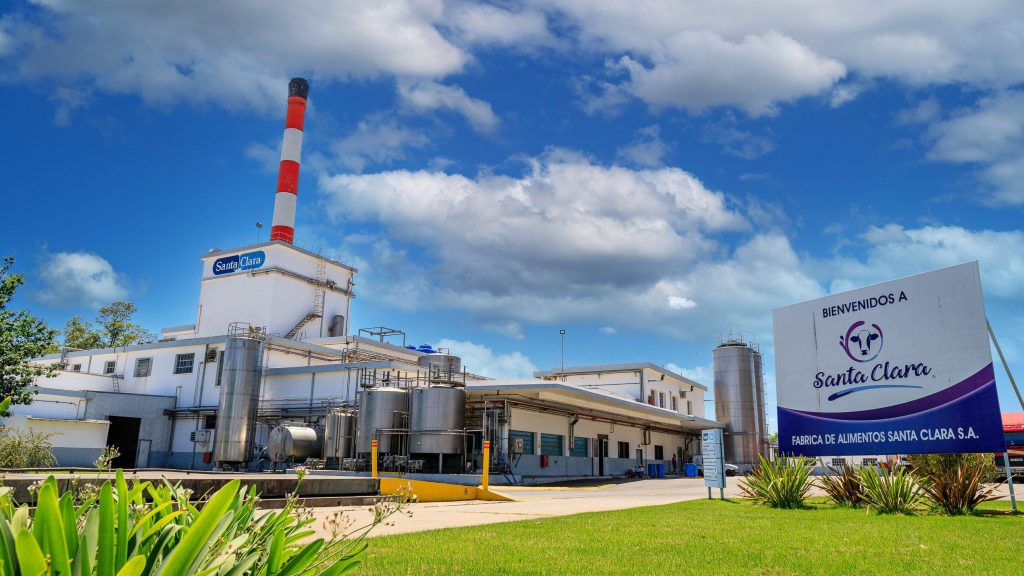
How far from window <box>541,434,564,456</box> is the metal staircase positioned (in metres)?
19.9

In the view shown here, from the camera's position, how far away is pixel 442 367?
3127cm

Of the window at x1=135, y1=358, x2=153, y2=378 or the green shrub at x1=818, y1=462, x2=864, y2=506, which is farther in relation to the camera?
the window at x1=135, y1=358, x2=153, y2=378

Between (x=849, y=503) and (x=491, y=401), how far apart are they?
17627 millimetres

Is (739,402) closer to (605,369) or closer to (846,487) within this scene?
(605,369)

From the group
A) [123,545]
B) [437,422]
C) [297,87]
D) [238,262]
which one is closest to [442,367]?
[437,422]

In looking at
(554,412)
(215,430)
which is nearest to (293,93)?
(215,430)

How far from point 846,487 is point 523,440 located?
1814 cm

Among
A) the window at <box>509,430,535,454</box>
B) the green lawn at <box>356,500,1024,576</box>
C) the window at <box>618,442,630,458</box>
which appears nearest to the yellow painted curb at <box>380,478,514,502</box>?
the green lawn at <box>356,500,1024,576</box>

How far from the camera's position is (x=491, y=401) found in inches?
1222

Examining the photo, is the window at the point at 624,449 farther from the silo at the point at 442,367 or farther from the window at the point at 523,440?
the silo at the point at 442,367

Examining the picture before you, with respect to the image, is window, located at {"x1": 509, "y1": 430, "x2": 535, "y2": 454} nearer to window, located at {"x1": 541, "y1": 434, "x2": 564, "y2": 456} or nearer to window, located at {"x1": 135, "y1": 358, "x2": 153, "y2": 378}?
window, located at {"x1": 541, "y1": 434, "x2": 564, "y2": 456}

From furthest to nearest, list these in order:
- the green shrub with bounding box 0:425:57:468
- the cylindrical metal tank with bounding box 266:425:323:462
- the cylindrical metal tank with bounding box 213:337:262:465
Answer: the cylindrical metal tank with bounding box 213:337:262:465
the cylindrical metal tank with bounding box 266:425:323:462
the green shrub with bounding box 0:425:57:468

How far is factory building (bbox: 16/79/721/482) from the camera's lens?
29.9 metres

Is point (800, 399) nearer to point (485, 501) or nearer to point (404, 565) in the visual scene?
point (485, 501)
